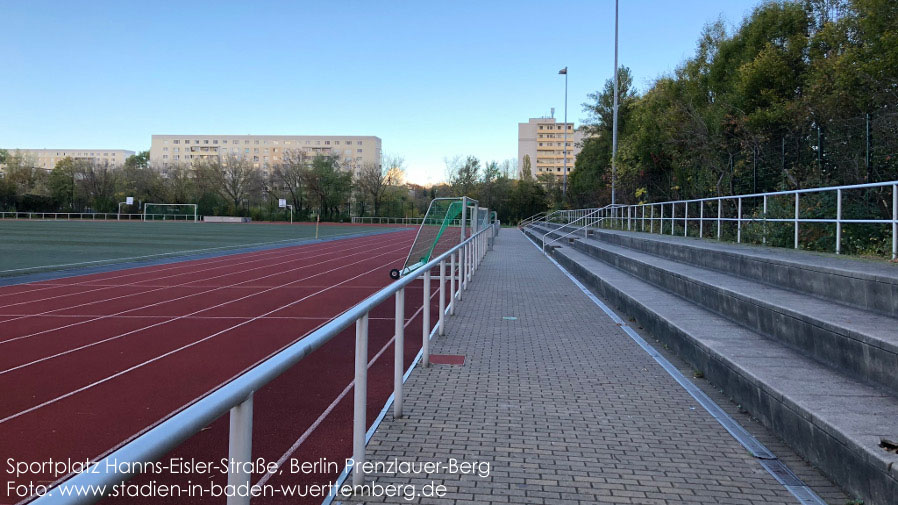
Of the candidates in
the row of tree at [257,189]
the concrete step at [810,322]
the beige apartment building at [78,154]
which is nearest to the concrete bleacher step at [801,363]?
the concrete step at [810,322]

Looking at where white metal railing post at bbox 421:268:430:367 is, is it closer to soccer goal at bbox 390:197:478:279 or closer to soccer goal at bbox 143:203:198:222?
soccer goal at bbox 390:197:478:279

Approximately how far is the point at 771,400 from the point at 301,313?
23.5 feet

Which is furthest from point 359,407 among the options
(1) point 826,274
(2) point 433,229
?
(2) point 433,229

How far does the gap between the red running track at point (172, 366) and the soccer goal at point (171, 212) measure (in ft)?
209

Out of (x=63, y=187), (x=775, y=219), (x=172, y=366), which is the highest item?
(x=63, y=187)

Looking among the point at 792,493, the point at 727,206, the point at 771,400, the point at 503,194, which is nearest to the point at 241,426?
the point at 792,493

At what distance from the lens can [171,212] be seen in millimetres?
76000

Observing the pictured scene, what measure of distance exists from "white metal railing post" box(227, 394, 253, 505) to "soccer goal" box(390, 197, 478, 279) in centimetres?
1131

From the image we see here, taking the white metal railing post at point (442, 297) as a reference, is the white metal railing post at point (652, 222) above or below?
above

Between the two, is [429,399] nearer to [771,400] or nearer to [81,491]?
[771,400]

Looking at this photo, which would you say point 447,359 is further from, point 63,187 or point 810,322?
point 63,187

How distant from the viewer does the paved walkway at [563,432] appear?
10.9 feet

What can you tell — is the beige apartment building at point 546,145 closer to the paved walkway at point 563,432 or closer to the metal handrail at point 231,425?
the paved walkway at point 563,432

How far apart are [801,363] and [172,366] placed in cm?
589
